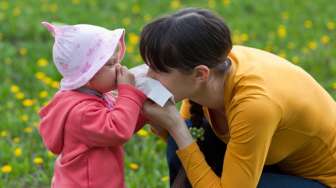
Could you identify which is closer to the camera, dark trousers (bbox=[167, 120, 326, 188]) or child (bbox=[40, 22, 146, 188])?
child (bbox=[40, 22, 146, 188])

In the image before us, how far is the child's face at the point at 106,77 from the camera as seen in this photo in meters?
2.26

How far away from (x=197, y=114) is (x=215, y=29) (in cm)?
56

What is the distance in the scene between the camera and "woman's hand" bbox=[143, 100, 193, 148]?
93.0 inches

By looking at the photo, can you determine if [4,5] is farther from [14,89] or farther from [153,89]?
[153,89]

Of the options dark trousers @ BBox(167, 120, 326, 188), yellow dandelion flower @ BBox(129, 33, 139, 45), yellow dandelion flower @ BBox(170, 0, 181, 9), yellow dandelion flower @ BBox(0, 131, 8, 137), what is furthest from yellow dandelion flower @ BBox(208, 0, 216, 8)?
dark trousers @ BBox(167, 120, 326, 188)

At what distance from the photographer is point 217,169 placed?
2.69 meters

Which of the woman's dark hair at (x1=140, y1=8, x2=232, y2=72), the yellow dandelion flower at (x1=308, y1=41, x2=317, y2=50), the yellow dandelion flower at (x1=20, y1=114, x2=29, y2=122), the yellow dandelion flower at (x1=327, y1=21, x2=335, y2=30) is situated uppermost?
the woman's dark hair at (x1=140, y1=8, x2=232, y2=72)

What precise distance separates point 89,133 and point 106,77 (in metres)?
0.21

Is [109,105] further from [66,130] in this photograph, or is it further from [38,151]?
[38,151]

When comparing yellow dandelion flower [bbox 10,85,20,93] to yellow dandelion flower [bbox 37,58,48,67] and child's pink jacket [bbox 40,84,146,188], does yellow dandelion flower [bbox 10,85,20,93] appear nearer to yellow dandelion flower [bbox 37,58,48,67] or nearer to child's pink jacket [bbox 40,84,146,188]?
yellow dandelion flower [bbox 37,58,48,67]

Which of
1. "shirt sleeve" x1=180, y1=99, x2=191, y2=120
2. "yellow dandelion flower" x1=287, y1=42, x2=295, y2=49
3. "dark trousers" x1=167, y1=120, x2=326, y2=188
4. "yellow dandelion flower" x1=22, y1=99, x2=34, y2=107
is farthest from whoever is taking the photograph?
"yellow dandelion flower" x1=287, y1=42, x2=295, y2=49

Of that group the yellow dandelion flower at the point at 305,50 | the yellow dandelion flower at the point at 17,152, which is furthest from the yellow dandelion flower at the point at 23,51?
the yellow dandelion flower at the point at 305,50

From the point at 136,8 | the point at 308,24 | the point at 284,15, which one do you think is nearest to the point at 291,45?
the point at 308,24

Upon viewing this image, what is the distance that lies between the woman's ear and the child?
0.20 m
